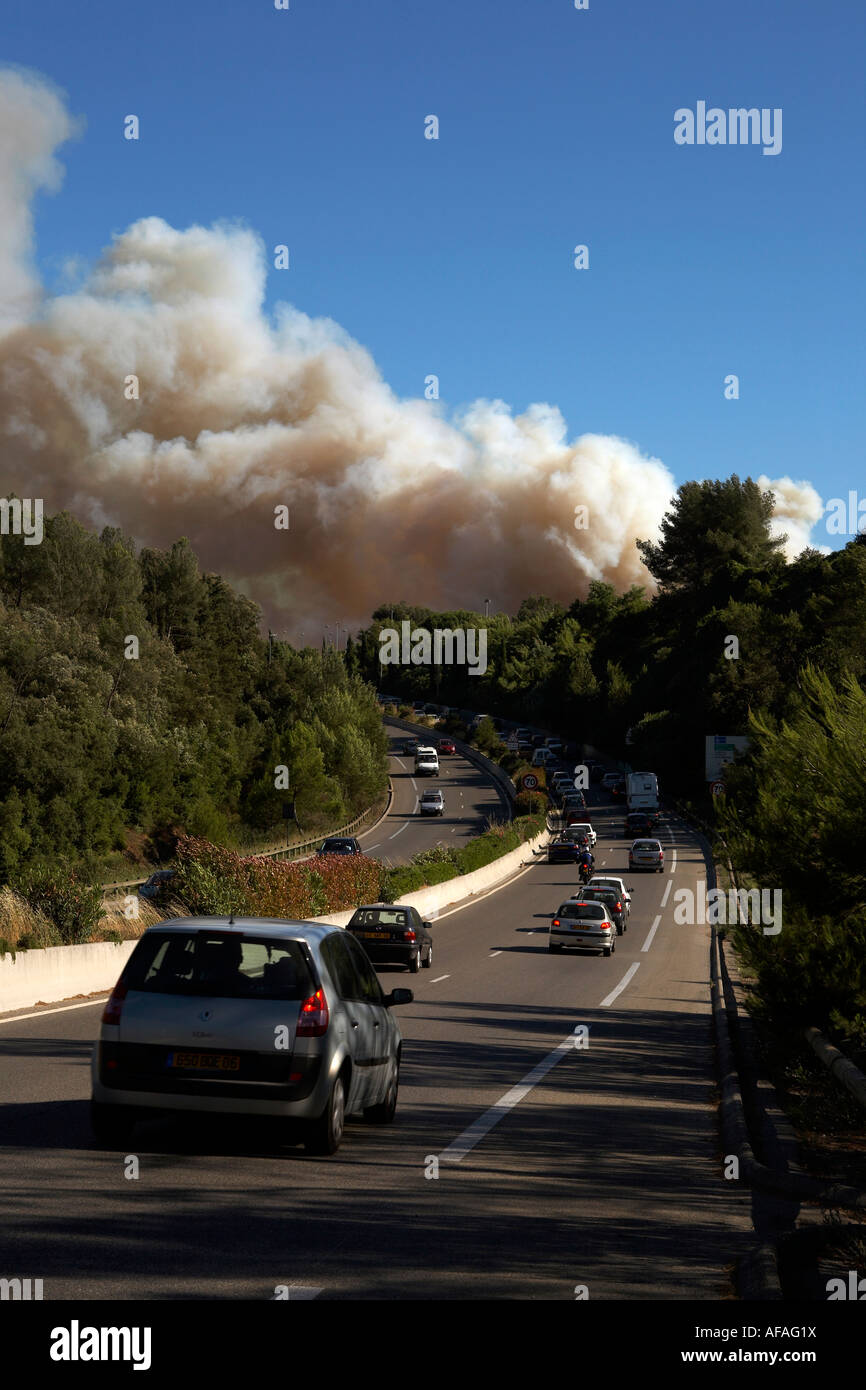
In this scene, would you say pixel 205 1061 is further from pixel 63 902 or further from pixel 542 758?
pixel 542 758

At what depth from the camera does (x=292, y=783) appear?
88125mm

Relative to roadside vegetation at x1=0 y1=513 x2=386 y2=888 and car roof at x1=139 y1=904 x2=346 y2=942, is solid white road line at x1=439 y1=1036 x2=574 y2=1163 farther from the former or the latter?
roadside vegetation at x1=0 y1=513 x2=386 y2=888

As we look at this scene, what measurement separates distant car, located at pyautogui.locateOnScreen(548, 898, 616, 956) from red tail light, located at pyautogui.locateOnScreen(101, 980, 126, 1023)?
Answer: 26.3 meters

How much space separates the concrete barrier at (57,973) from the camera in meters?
18.5

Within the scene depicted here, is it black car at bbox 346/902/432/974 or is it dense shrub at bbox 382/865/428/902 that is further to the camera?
dense shrub at bbox 382/865/428/902

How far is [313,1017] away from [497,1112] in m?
3.56

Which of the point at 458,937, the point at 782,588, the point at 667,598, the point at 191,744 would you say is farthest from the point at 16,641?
the point at 667,598

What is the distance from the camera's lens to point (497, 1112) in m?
11.9

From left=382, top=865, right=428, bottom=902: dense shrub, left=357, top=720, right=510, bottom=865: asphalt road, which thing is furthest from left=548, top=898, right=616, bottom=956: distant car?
left=357, top=720, right=510, bottom=865: asphalt road

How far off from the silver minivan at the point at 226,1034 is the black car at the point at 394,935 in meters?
19.7

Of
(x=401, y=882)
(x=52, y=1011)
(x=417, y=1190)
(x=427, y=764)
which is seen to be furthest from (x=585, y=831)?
(x=417, y=1190)

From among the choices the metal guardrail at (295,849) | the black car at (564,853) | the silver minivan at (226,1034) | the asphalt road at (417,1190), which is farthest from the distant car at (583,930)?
the black car at (564,853)

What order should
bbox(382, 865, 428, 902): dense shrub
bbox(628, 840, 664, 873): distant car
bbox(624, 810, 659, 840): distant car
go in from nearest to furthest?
bbox(382, 865, 428, 902): dense shrub
bbox(628, 840, 664, 873): distant car
bbox(624, 810, 659, 840): distant car

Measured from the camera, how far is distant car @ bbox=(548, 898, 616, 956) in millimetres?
34812
